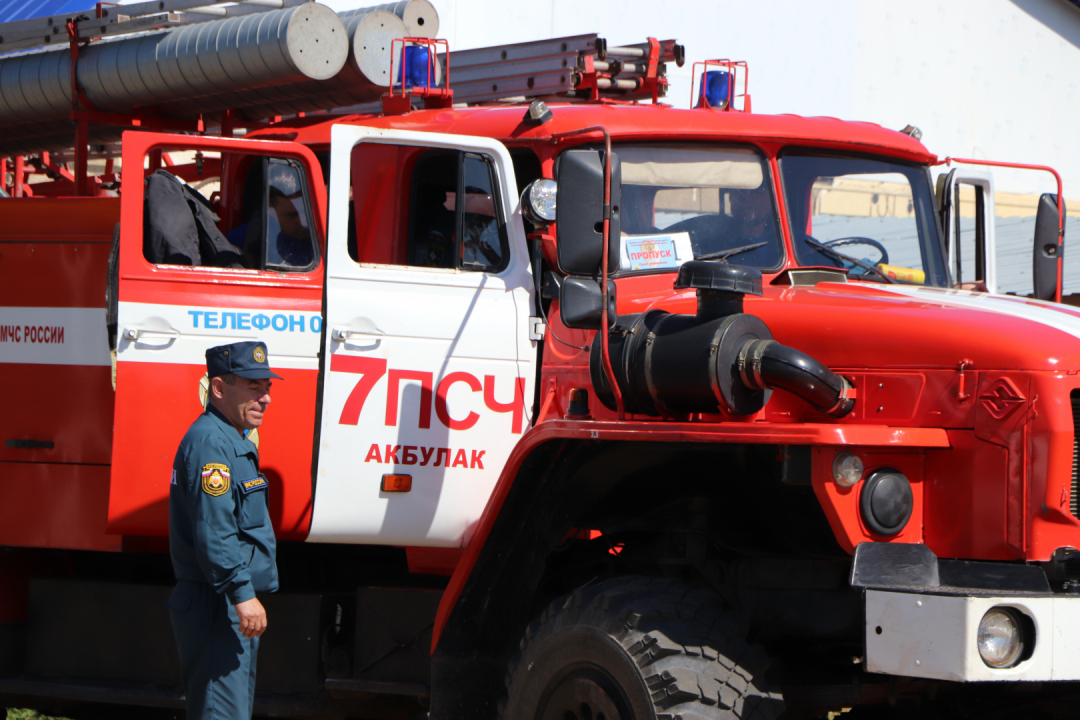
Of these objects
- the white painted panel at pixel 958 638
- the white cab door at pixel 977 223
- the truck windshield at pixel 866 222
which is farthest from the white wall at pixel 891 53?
the white painted panel at pixel 958 638

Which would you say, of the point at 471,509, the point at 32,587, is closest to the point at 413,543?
the point at 471,509

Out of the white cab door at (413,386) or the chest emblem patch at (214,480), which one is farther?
the white cab door at (413,386)

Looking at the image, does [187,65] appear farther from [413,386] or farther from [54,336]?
[413,386]

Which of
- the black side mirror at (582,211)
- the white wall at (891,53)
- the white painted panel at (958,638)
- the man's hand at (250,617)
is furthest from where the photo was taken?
the white wall at (891,53)

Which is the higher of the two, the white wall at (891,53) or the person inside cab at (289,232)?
the white wall at (891,53)

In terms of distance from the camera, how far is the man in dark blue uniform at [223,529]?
402 centimetres

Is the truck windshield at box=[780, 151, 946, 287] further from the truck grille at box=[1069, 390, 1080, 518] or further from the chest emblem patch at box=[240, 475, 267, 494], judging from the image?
the chest emblem patch at box=[240, 475, 267, 494]

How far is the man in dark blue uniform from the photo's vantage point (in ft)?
13.2

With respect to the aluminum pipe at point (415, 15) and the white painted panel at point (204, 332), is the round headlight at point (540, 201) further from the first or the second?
the aluminum pipe at point (415, 15)

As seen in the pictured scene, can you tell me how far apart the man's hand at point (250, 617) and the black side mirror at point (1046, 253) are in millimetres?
3607

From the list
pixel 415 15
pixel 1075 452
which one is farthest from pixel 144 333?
pixel 1075 452

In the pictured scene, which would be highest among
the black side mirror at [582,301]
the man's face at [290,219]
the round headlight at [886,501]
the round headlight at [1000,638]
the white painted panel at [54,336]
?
the man's face at [290,219]

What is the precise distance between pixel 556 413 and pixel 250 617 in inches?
50.8

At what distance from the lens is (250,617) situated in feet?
12.9
